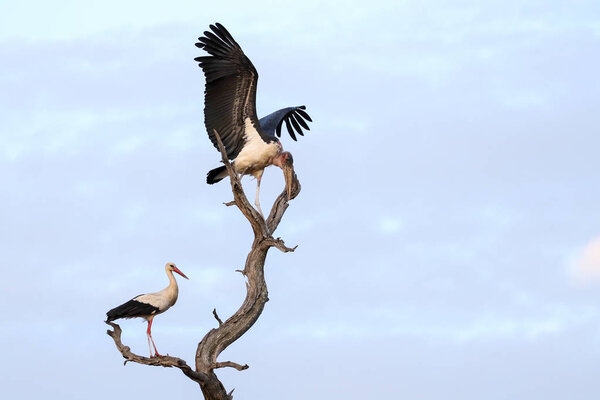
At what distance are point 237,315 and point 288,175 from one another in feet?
6.49

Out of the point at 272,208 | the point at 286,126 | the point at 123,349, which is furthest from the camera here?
the point at 286,126

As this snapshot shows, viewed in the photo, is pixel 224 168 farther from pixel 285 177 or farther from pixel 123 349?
pixel 123 349

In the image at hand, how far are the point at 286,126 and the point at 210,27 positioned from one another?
3.06m

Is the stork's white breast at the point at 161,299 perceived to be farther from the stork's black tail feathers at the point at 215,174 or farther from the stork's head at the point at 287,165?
the stork's head at the point at 287,165

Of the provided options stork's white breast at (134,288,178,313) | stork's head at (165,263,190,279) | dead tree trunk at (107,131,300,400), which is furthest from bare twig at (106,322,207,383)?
stork's head at (165,263,190,279)

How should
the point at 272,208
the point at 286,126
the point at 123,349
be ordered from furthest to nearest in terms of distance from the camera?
the point at 286,126
the point at 272,208
the point at 123,349

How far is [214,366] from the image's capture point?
13562 millimetres

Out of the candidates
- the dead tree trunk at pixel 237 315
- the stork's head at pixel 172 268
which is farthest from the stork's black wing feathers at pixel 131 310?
the stork's head at pixel 172 268

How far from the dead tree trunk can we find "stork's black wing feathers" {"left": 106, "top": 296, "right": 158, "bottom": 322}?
0.34 metres

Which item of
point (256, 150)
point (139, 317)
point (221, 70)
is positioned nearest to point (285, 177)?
point (256, 150)

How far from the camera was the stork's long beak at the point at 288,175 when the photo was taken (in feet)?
48.6

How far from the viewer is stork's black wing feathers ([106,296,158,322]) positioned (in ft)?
46.5

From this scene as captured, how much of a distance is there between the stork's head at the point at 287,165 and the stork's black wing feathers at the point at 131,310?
7.17 feet

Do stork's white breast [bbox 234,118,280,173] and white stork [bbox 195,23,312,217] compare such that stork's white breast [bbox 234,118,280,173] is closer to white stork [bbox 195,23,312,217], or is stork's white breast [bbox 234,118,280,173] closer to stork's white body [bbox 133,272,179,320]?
white stork [bbox 195,23,312,217]
